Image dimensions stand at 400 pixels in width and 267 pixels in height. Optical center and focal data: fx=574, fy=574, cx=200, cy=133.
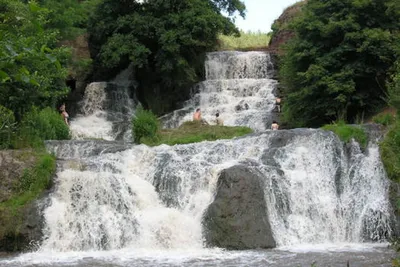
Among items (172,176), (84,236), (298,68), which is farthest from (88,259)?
(298,68)

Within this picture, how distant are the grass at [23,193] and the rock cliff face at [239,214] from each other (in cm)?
372

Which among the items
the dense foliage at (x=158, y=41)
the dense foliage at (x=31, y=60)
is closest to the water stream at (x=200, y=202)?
the dense foliage at (x=31, y=60)

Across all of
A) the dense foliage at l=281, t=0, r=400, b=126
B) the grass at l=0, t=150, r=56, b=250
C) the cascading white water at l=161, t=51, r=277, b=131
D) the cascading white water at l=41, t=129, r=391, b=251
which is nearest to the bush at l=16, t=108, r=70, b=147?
the grass at l=0, t=150, r=56, b=250

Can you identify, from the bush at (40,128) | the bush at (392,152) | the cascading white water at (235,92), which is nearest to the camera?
the bush at (392,152)

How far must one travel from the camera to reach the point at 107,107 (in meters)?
25.2

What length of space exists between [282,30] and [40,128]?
52.5ft

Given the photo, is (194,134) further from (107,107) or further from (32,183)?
(107,107)

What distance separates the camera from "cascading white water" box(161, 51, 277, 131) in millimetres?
21594

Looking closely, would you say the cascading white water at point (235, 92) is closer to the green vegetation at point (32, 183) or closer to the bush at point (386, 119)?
the bush at point (386, 119)

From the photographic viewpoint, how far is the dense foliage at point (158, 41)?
80.8 feet

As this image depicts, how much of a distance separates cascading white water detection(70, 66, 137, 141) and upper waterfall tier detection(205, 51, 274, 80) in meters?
3.82

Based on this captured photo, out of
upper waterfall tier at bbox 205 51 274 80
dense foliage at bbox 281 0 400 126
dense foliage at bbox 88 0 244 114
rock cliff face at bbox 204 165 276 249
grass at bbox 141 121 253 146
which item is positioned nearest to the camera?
rock cliff face at bbox 204 165 276 249

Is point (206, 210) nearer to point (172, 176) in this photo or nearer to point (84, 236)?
point (172, 176)

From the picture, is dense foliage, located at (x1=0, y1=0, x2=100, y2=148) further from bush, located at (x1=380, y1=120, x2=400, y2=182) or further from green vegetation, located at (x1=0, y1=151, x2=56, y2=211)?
bush, located at (x1=380, y1=120, x2=400, y2=182)
